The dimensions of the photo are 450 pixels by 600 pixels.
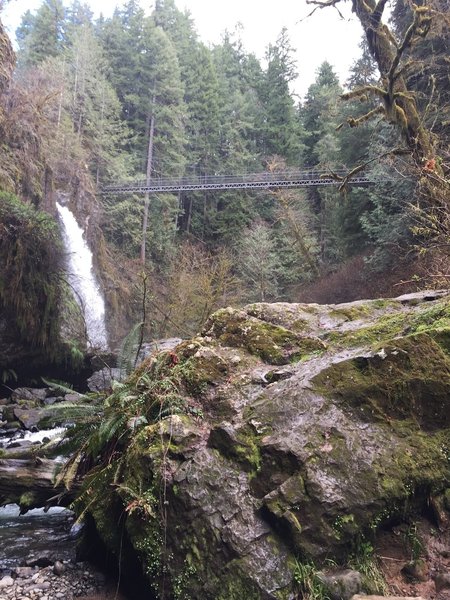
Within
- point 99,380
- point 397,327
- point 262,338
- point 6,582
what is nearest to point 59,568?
point 6,582

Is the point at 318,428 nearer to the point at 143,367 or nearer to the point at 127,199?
the point at 143,367

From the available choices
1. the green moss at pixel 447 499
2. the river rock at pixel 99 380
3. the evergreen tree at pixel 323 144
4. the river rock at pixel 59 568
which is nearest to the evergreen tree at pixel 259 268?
the evergreen tree at pixel 323 144

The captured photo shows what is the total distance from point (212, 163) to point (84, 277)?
1733 centimetres

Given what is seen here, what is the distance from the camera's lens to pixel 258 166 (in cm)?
3028

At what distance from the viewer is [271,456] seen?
10.1 feet

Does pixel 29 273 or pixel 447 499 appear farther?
pixel 29 273

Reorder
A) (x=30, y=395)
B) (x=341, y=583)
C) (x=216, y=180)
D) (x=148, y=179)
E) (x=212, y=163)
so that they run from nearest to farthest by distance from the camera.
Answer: (x=341, y=583), (x=30, y=395), (x=148, y=179), (x=216, y=180), (x=212, y=163)

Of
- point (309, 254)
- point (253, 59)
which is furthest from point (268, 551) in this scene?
point (253, 59)

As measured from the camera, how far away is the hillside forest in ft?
30.0

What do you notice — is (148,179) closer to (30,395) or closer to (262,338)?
(30,395)

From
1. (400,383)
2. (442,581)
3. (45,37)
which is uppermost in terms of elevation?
(45,37)

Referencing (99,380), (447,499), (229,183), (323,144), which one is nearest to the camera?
(447,499)

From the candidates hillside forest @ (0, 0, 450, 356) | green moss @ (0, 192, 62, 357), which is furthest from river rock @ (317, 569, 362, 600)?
green moss @ (0, 192, 62, 357)

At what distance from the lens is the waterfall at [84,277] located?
16.4m
